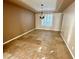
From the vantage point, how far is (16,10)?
539 centimetres

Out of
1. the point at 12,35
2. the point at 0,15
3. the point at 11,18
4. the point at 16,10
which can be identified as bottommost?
the point at 12,35

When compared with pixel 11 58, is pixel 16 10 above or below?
above

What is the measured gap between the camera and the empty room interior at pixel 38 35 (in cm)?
318

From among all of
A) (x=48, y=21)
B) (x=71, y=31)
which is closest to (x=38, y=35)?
(x=71, y=31)

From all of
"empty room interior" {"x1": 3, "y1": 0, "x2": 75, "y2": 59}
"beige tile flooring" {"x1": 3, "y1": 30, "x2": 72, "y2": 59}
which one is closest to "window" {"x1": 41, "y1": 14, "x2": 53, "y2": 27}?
"empty room interior" {"x1": 3, "y1": 0, "x2": 75, "y2": 59}

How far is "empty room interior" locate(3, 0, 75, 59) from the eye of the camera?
3.18 m

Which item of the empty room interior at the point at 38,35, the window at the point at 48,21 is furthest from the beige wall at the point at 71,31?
the window at the point at 48,21

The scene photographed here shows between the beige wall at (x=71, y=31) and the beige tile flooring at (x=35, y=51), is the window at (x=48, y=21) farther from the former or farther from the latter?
the beige tile flooring at (x=35, y=51)

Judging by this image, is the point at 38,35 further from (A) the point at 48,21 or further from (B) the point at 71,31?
(A) the point at 48,21

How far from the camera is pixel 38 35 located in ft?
22.0

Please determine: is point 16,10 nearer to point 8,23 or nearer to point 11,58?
point 8,23

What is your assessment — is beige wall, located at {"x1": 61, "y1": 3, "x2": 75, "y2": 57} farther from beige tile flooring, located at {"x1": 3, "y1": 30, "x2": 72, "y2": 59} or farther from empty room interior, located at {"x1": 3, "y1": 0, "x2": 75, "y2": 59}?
beige tile flooring, located at {"x1": 3, "y1": 30, "x2": 72, "y2": 59}
